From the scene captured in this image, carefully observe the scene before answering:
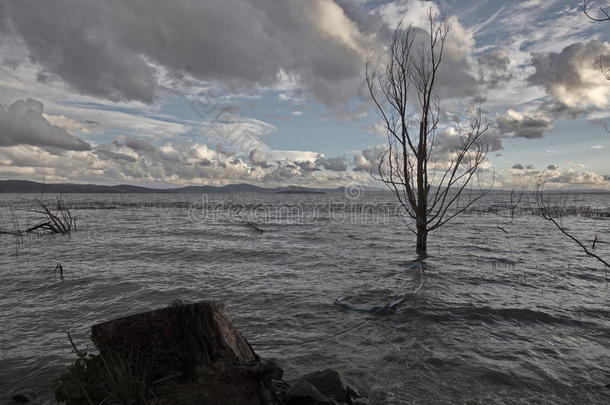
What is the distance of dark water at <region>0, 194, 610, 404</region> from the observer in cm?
527


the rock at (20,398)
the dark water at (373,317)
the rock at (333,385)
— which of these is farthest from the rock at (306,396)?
the rock at (20,398)

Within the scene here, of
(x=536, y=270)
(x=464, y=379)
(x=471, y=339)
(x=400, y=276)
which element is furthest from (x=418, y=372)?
(x=536, y=270)

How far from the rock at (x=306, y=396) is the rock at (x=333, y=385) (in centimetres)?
30

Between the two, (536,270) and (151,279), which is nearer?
(151,279)

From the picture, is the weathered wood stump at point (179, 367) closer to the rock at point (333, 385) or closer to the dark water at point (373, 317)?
the rock at point (333, 385)

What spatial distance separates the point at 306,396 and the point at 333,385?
22.9 inches

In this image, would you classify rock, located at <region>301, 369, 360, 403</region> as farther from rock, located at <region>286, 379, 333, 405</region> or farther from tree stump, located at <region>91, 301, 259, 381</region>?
tree stump, located at <region>91, 301, 259, 381</region>

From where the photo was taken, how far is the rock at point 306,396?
4.06 meters

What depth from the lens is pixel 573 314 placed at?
26.4 ft

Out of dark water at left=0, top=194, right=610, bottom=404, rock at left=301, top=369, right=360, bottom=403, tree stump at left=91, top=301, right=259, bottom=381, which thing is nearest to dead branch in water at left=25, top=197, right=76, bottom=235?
dark water at left=0, top=194, right=610, bottom=404

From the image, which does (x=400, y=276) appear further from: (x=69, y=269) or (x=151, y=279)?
(x=69, y=269)

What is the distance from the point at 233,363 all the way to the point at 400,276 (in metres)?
9.21

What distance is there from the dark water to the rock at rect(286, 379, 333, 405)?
1.05m

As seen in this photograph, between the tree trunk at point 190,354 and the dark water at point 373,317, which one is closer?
the tree trunk at point 190,354
